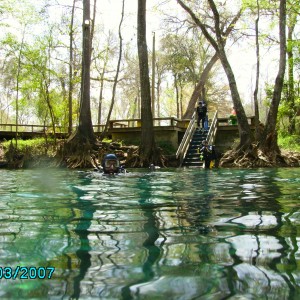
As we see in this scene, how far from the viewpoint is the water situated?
196 centimetres

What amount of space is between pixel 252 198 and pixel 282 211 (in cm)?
132

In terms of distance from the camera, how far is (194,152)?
19.2 metres

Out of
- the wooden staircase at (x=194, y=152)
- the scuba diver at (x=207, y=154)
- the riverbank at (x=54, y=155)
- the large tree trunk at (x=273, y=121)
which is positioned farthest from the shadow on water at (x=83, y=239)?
the wooden staircase at (x=194, y=152)

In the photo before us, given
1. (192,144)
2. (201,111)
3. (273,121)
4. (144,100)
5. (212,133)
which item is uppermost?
(144,100)

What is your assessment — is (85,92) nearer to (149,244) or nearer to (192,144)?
(192,144)

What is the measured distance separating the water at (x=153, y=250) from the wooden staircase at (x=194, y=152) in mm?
12971

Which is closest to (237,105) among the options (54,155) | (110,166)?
(110,166)

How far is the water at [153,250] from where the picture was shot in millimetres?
1955

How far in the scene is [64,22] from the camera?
81.7 feet

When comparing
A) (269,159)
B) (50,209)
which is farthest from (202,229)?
(269,159)

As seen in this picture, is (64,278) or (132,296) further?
(64,278)

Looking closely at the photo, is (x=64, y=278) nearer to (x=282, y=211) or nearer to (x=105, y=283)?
(x=105, y=283)

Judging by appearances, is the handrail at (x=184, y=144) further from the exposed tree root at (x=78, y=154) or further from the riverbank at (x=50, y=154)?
the exposed tree root at (x=78, y=154)

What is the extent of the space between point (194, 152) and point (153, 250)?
16.6 m
